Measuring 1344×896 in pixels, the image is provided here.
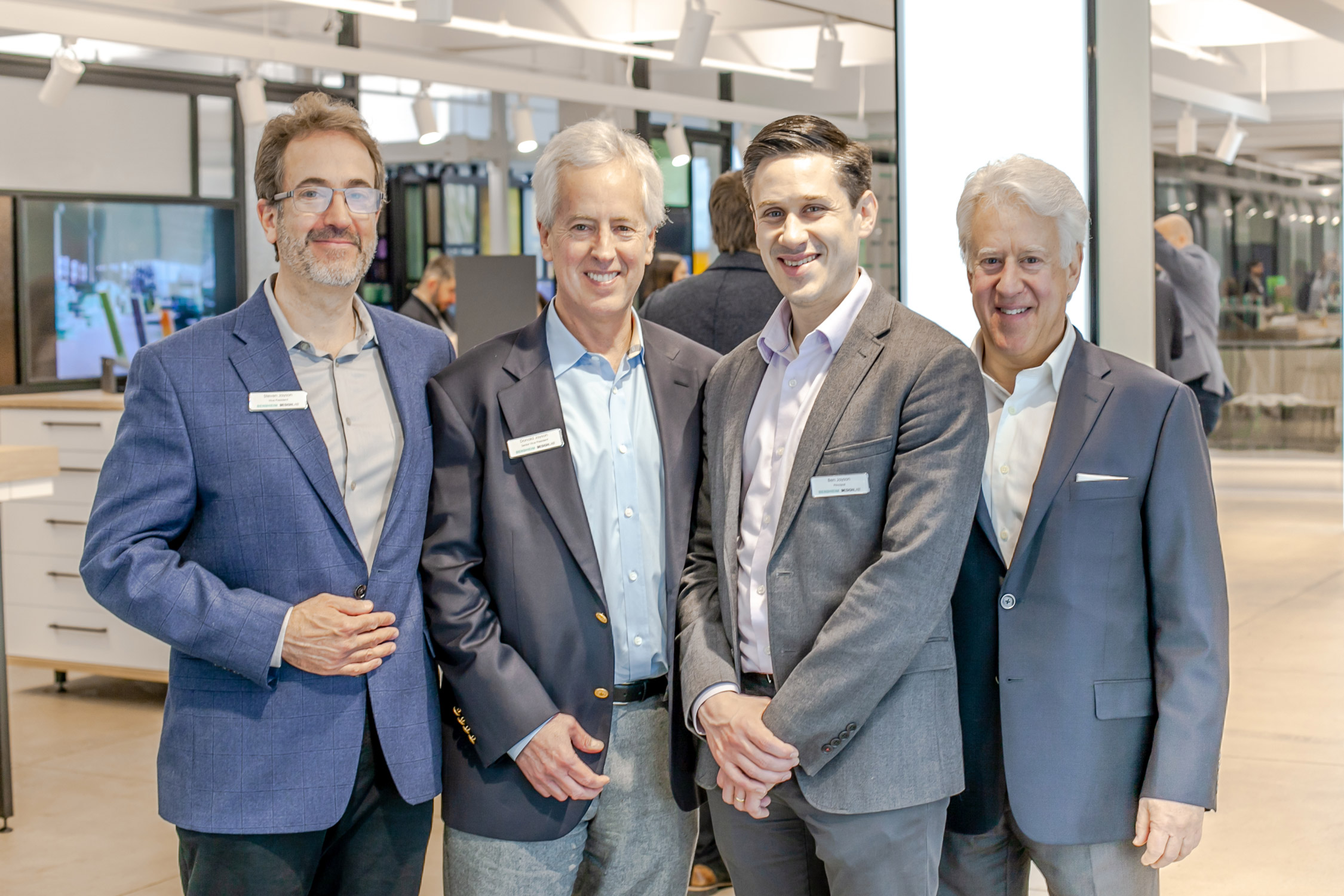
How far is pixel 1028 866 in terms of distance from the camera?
7.06 ft

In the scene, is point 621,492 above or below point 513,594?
above

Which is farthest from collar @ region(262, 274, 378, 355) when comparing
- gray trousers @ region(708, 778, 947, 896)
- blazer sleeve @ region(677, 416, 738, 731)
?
gray trousers @ region(708, 778, 947, 896)

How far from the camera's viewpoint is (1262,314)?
1295cm

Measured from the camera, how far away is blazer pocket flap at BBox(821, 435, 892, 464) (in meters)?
1.91

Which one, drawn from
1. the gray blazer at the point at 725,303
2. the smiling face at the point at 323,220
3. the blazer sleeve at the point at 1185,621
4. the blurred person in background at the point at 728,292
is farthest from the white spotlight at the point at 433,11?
the blazer sleeve at the point at 1185,621

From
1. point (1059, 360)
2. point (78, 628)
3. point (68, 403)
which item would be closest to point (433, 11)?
point (68, 403)

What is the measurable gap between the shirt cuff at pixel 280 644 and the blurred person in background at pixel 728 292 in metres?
2.04

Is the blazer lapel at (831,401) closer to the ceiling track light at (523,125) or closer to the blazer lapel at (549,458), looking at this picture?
the blazer lapel at (549,458)

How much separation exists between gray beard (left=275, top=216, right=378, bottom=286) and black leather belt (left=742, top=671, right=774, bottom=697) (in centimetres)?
90

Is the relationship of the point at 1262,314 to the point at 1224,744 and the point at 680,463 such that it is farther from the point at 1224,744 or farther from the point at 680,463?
the point at 680,463

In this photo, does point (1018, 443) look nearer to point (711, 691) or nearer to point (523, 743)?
point (711, 691)

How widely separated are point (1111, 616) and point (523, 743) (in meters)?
0.94

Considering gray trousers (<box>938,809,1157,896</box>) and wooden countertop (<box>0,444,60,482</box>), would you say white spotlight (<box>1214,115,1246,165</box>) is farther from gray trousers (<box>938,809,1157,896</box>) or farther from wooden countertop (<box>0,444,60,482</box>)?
gray trousers (<box>938,809,1157,896</box>)

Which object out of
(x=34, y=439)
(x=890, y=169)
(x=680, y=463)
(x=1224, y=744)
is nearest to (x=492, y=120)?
(x=890, y=169)
